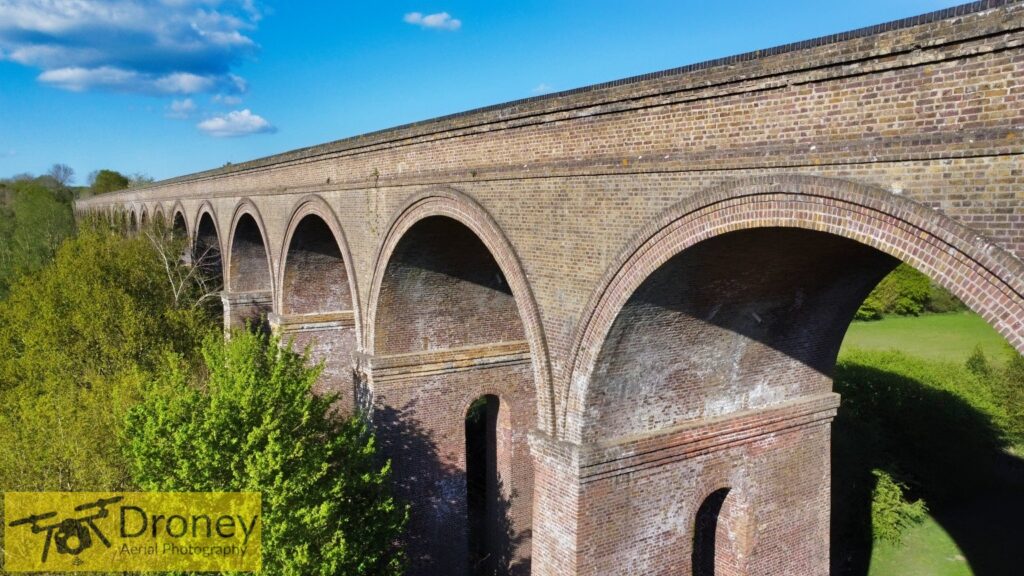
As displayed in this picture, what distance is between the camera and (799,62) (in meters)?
5.45

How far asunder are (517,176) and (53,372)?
575 inches

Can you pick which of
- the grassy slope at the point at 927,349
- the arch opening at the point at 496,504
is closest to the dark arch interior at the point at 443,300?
the arch opening at the point at 496,504

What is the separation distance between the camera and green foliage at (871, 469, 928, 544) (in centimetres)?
1652

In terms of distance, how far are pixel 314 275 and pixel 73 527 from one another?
841 cm

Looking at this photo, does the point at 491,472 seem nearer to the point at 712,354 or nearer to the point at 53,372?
the point at 712,354

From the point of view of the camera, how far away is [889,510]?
16.6 metres

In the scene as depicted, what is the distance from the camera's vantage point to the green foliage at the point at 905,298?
1758 inches

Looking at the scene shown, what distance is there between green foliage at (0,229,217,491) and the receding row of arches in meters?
4.95

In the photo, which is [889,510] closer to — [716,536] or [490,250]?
[716,536]

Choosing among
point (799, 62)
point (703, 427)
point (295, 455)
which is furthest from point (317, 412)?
point (799, 62)

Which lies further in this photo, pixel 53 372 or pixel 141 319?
pixel 141 319

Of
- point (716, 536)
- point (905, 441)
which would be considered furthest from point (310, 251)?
point (905, 441)

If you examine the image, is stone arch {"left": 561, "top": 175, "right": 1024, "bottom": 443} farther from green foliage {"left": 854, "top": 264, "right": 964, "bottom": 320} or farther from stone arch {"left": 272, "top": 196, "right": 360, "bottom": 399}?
green foliage {"left": 854, "top": 264, "right": 964, "bottom": 320}

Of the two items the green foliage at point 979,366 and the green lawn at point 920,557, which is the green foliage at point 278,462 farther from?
the green foliage at point 979,366
